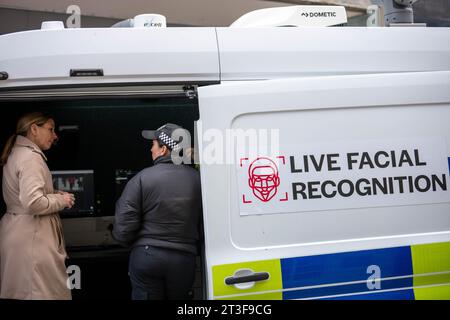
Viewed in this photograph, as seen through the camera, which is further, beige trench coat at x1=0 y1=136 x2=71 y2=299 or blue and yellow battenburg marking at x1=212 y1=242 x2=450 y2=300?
beige trench coat at x1=0 y1=136 x2=71 y2=299

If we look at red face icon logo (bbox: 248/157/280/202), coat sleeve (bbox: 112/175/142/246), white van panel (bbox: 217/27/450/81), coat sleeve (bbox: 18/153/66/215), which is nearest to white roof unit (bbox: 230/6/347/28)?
white van panel (bbox: 217/27/450/81)

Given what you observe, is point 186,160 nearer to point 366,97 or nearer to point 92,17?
point 366,97

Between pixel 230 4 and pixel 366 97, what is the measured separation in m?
4.29

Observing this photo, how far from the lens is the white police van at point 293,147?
2.37 m

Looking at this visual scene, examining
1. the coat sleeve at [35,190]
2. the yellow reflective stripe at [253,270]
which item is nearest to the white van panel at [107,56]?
the coat sleeve at [35,190]

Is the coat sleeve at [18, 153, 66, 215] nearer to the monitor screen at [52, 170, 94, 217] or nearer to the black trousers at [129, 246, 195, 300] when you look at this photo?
the black trousers at [129, 246, 195, 300]

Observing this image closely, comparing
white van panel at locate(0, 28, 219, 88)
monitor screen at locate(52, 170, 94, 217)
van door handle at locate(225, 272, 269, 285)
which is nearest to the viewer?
van door handle at locate(225, 272, 269, 285)

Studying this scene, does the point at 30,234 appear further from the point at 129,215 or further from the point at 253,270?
the point at 253,270

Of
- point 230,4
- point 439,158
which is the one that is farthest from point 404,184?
point 230,4

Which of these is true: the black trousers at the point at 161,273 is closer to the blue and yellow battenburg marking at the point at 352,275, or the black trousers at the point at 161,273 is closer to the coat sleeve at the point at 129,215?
the coat sleeve at the point at 129,215

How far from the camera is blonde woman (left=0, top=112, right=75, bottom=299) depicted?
9.17ft

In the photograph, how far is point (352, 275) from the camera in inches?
94.6

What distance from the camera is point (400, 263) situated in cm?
245

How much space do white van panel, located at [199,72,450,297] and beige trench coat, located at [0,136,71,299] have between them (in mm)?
1106
